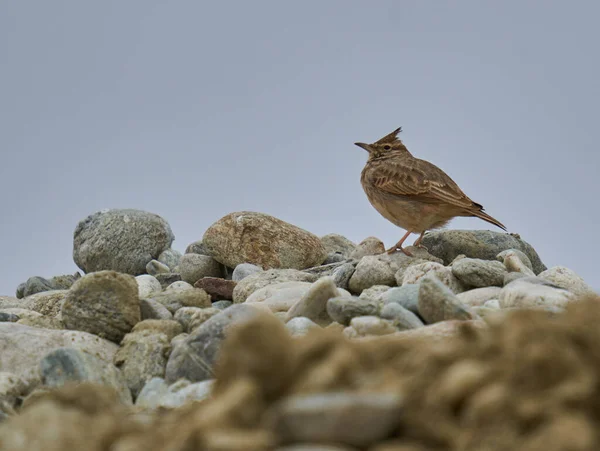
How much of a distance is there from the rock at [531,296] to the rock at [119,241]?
742 centimetres

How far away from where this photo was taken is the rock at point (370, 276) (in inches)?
283

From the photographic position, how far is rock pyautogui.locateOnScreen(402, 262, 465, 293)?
650 cm

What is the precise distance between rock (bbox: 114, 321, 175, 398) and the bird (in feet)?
13.6

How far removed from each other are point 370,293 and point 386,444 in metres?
4.38

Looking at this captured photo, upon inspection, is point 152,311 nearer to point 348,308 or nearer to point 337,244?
point 348,308

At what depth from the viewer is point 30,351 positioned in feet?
16.1

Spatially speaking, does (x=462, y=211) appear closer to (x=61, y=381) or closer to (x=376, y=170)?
(x=376, y=170)

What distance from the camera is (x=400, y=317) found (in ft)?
14.3

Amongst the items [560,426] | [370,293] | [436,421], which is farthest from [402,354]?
[370,293]

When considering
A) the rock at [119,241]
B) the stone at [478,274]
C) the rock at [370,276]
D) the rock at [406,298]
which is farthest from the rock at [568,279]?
the rock at [119,241]

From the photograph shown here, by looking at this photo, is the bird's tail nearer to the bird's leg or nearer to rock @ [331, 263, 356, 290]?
the bird's leg

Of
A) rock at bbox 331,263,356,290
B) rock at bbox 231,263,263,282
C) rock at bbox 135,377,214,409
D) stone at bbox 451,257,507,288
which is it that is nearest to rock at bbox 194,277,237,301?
rock at bbox 231,263,263,282

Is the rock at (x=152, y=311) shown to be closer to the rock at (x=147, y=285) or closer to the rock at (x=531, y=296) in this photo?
the rock at (x=147, y=285)

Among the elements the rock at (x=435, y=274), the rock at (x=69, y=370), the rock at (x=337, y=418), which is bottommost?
the rock at (x=337, y=418)
